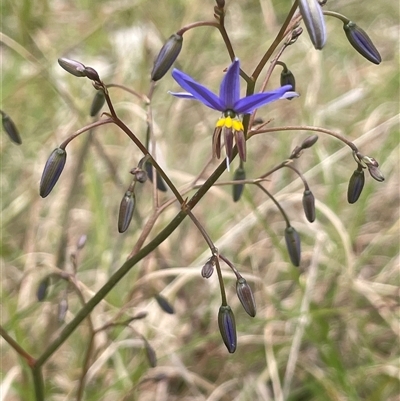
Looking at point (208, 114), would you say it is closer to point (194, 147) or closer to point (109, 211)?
point (194, 147)

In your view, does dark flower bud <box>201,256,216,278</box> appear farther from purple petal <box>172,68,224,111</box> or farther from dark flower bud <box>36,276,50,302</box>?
dark flower bud <box>36,276,50,302</box>

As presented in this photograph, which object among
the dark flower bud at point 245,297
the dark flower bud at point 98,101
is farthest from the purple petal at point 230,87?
the dark flower bud at point 98,101

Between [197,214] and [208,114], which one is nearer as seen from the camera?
[197,214]

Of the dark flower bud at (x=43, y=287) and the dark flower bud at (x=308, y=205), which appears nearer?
the dark flower bud at (x=308, y=205)

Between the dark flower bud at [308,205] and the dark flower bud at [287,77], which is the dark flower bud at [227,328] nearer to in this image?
the dark flower bud at [308,205]

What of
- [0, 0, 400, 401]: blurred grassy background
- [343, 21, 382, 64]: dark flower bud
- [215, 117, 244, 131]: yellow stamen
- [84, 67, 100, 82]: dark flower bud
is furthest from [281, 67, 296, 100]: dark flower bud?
[0, 0, 400, 401]: blurred grassy background

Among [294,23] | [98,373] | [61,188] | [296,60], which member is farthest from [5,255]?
[296,60]

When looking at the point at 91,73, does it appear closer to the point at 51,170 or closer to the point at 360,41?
the point at 51,170
